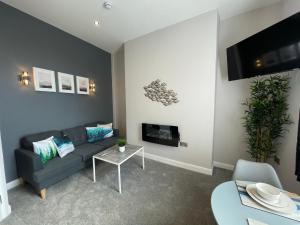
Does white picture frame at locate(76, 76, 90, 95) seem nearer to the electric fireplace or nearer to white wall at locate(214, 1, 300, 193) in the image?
the electric fireplace

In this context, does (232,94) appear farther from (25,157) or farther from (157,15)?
(25,157)

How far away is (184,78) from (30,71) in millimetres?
2892

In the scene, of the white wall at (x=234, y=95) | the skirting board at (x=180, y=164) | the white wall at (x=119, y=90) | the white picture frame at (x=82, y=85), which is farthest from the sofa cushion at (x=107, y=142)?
the white wall at (x=234, y=95)

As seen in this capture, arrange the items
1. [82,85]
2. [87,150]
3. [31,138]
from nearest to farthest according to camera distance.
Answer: [31,138] < [87,150] < [82,85]

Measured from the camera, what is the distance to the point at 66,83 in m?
3.10

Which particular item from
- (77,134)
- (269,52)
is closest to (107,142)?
(77,134)

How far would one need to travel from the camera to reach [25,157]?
2104 millimetres

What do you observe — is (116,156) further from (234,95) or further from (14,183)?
(234,95)

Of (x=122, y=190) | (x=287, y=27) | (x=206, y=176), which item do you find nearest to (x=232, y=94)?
(x=287, y=27)

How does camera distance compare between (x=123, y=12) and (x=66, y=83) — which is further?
(x=66, y=83)

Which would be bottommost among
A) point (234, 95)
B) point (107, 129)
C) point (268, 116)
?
point (107, 129)

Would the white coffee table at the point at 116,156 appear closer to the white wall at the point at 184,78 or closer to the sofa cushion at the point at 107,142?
the sofa cushion at the point at 107,142

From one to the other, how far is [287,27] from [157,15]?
6.34 ft

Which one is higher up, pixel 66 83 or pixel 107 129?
pixel 66 83
